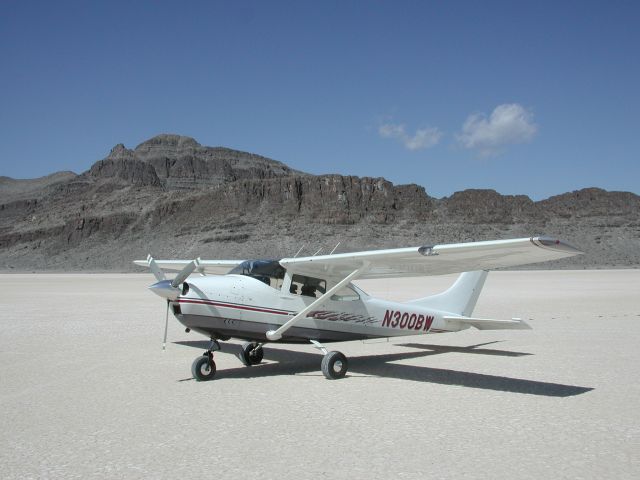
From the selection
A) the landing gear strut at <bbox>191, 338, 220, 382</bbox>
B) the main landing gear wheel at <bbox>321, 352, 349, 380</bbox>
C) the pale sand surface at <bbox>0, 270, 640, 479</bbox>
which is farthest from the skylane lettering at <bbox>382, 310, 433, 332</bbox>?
the landing gear strut at <bbox>191, 338, 220, 382</bbox>

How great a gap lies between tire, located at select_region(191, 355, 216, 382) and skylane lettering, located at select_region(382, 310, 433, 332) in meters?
3.32

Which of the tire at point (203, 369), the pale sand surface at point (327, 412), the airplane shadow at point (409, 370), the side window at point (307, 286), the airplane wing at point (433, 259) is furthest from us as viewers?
the side window at point (307, 286)

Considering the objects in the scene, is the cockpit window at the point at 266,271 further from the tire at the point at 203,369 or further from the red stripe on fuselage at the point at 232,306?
the tire at the point at 203,369

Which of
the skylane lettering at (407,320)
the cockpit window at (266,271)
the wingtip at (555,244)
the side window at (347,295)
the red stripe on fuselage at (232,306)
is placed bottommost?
the skylane lettering at (407,320)

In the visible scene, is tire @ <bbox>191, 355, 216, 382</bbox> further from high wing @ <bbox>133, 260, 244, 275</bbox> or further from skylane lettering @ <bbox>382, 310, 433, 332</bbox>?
skylane lettering @ <bbox>382, 310, 433, 332</bbox>

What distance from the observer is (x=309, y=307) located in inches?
393

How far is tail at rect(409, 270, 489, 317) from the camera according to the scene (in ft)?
40.2

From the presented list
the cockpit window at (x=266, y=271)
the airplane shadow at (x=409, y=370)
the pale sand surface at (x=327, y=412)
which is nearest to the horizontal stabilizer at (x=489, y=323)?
the pale sand surface at (x=327, y=412)

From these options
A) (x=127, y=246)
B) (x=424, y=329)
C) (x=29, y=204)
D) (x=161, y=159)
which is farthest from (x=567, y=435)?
(x=161, y=159)

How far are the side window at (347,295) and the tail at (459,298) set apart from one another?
1721mm

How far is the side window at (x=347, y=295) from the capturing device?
10793mm

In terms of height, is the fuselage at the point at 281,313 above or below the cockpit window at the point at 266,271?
below

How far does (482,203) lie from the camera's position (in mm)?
134625

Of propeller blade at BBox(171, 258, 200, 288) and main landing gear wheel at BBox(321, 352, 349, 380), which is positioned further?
main landing gear wheel at BBox(321, 352, 349, 380)
